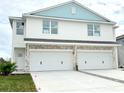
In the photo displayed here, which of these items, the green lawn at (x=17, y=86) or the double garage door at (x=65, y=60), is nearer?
the green lawn at (x=17, y=86)

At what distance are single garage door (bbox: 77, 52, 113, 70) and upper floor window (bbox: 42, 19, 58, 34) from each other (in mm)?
4136

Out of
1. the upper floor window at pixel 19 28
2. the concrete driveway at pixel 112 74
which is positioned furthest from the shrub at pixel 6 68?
the concrete driveway at pixel 112 74

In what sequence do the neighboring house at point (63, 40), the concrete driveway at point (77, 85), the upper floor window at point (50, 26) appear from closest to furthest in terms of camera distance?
the concrete driveway at point (77, 85) < the neighboring house at point (63, 40) < the upper floor window at point (50, 26)

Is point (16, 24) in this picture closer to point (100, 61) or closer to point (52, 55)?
point (52, 55)

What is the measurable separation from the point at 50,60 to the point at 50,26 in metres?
3.96

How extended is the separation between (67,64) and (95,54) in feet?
12.7

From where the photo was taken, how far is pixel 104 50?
22719 millimetres

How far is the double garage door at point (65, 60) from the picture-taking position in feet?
65.5

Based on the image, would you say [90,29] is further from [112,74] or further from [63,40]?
[112,74]

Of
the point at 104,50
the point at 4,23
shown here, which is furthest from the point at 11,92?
the point at 4,23

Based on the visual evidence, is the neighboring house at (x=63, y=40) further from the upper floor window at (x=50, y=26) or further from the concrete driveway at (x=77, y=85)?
the concrete driveway at (x=77, y=85)

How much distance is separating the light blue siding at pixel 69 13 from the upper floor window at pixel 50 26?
78 centimetres

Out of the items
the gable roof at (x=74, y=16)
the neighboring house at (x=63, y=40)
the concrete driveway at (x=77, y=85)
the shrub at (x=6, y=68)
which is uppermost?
the gable roof at (x=74, y=16)

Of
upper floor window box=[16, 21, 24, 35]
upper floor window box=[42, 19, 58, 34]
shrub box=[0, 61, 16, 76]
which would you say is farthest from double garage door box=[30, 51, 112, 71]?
shrub box=[0, 61, 16, 76]
